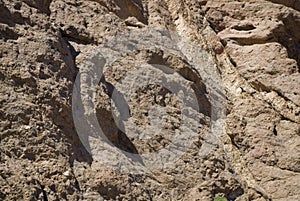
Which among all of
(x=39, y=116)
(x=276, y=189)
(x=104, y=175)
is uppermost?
(x=39, y=116)

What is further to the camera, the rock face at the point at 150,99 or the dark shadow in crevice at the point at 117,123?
the dark shadow in crevice at the point at 117,123

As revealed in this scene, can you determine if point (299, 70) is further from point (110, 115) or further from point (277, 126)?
point (110, 115)

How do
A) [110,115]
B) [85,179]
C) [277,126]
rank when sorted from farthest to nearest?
[277,126] → [110,115] → [85,179]

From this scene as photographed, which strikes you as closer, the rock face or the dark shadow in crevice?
the rock face

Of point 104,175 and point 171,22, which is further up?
point 171,22

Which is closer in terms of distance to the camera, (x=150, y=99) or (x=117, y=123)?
(x=117, y=123)

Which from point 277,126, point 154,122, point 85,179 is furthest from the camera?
point 277,126

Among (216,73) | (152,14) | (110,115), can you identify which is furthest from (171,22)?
(110,115)

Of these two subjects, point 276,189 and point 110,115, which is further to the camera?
point 276,189
